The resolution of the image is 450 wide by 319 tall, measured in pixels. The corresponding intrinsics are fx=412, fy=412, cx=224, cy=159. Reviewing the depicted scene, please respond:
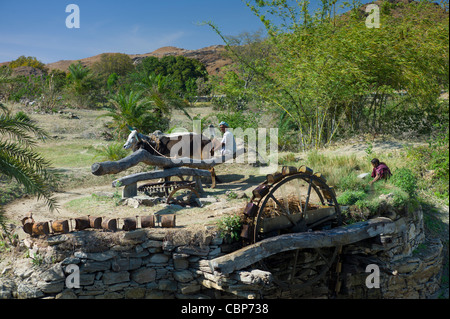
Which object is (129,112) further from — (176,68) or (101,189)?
(176,68)

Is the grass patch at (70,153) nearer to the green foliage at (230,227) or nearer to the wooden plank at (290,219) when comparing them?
the green foliage at (230,227)

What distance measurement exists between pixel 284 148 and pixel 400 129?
4258 millimetres

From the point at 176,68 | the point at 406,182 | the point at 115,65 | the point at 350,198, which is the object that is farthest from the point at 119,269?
the point at 115,65

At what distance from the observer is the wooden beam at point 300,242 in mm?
6488

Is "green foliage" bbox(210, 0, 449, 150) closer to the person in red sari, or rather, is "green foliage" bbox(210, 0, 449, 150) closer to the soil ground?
the soil ground

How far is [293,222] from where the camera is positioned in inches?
303

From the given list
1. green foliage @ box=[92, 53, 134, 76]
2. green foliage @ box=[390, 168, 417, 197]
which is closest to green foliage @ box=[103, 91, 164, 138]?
green foliage @ box=[390, 168, 417, 197]

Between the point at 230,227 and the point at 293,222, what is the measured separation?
129 cm

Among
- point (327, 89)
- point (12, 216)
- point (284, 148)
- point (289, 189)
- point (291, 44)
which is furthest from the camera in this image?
point (284, 148)

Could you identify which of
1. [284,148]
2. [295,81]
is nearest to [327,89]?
[295,81]
